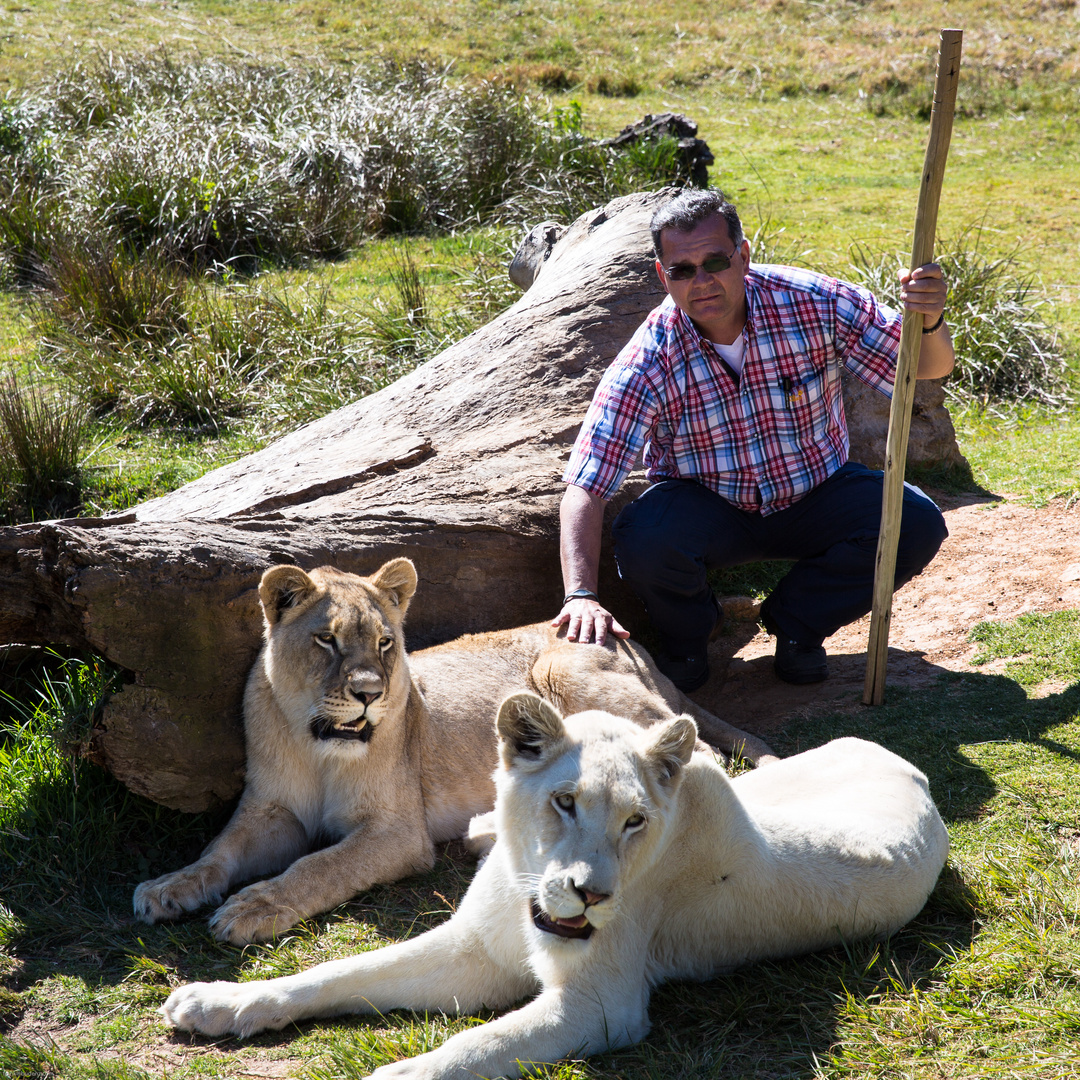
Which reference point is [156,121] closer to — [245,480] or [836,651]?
[245,480]

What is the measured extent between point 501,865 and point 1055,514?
4.85 metres

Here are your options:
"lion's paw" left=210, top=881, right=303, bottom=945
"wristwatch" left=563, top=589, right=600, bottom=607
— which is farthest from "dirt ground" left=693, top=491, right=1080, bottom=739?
"lion's paw" left=210, top=881, right=303, bottom=945

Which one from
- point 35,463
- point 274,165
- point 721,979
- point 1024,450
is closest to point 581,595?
point 721,979

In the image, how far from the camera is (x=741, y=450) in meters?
5.00

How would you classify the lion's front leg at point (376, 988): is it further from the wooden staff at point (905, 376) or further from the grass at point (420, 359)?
the wooden staff at point (905, 376)

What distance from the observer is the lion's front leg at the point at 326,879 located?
3.40 meters

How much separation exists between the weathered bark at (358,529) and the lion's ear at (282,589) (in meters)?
0.23

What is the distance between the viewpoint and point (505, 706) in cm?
281

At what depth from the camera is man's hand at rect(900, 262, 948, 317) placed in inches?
166

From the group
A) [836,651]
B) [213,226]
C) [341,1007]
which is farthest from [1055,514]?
[213,226]

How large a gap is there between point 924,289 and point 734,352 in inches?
37.2

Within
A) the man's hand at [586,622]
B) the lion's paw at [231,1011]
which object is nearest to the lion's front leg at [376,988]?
the lion's paw at [231,1011]

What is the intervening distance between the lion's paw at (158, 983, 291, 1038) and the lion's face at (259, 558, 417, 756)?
992mm

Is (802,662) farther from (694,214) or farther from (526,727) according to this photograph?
(526,727)
